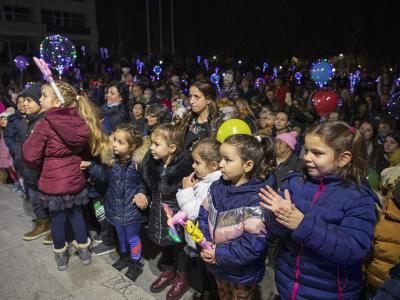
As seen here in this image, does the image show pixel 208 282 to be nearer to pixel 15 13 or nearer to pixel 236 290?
pixel 236 290

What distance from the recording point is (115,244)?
3.99 m

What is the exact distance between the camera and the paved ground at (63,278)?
10.0 ft

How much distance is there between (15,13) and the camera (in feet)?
108

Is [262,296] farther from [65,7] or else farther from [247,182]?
[65,7]

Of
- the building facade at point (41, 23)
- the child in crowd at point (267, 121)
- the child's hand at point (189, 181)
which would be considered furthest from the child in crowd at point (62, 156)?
the building facade at point (41, 23)

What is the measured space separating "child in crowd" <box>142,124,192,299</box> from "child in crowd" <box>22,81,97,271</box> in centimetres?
72

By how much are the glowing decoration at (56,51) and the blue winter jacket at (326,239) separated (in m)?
3.94

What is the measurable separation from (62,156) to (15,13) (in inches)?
1438

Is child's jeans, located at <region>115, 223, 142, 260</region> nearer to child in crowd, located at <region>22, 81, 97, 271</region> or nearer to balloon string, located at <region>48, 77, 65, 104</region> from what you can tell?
child in crowd, located at <region>22, 81, 97, 271</region>

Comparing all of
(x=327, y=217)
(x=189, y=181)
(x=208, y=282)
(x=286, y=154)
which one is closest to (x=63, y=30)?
(x=286, y=154)

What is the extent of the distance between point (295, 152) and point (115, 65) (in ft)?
61.4

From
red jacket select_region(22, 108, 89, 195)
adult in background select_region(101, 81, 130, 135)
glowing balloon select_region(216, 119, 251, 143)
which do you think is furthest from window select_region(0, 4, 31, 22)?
glowing balloon select_region(216, 119, 251, 143)

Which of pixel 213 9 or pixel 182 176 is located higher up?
pixel 213 9

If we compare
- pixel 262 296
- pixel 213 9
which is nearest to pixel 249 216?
pixel 262 296
